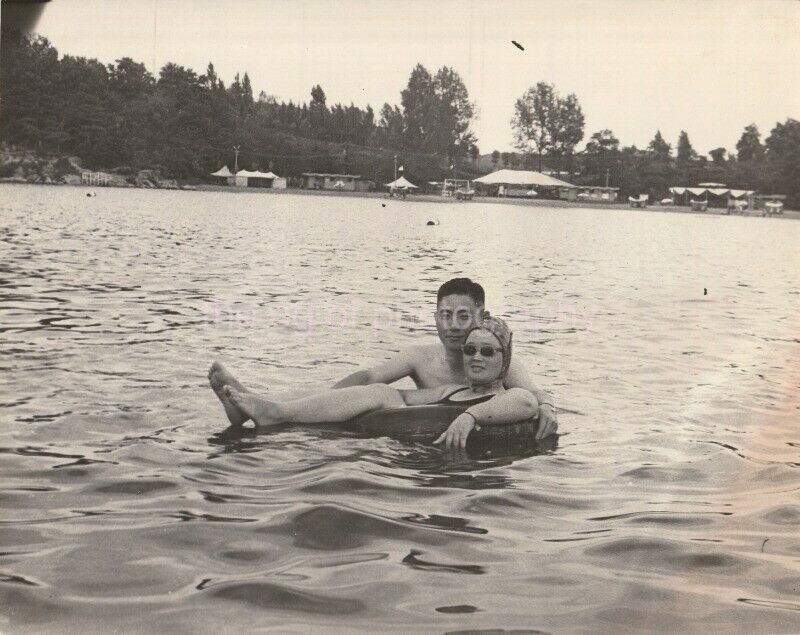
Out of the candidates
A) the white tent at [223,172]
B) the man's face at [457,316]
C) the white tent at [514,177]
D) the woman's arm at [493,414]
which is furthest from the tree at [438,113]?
the white tent at [223,172]

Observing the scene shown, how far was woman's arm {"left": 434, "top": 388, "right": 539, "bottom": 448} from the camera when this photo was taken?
18.1 ft

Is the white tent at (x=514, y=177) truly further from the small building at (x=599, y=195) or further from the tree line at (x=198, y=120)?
the small building at (x=599, y=195)

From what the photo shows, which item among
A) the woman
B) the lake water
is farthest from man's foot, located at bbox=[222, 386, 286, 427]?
the lake water

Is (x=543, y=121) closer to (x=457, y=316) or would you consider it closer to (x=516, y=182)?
(x=457, y=316)

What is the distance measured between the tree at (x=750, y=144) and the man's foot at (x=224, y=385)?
431 cm

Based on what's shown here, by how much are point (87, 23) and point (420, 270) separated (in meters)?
13.2

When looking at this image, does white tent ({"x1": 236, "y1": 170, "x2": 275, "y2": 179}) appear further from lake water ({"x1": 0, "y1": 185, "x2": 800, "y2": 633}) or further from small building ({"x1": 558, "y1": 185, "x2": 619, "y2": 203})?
lake water ({"x1": 0, "y1": 185, "x2": 800, "y2": 633})

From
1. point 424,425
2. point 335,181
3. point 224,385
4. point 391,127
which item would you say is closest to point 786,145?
point 424,425

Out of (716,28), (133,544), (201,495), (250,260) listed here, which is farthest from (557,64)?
(250,260)

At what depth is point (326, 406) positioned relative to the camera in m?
5.90

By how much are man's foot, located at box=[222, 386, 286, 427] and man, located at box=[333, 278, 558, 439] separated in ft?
1.95

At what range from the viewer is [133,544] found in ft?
12.7

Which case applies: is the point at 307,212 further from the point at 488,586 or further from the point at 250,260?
the point at 488,586

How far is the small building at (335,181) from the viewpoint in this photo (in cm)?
3338
